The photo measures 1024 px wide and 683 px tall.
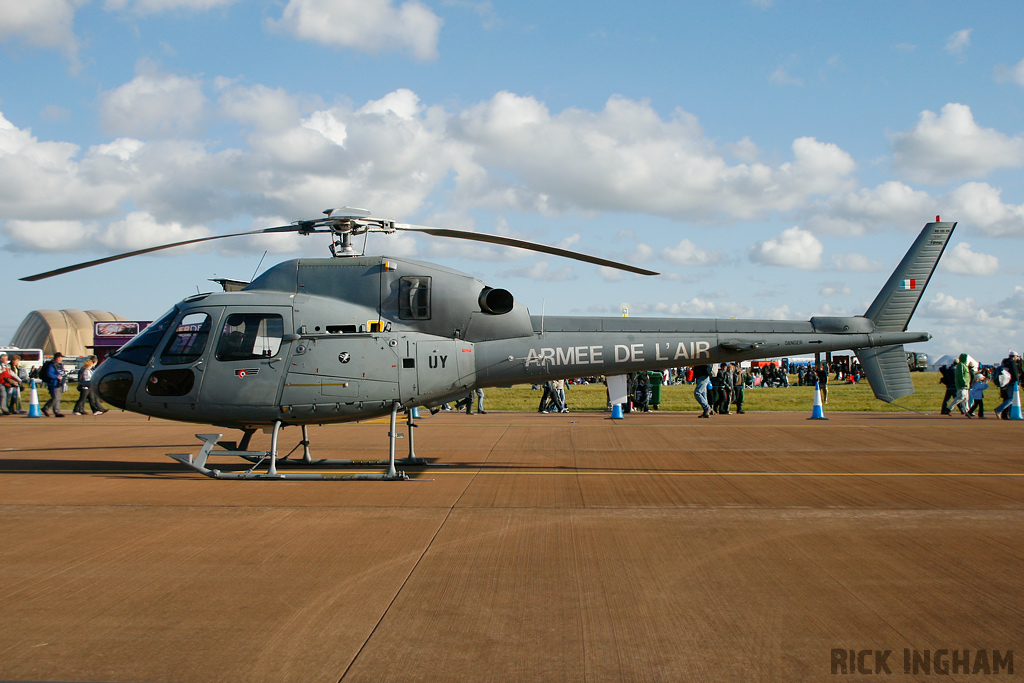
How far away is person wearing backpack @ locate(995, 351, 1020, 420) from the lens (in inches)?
805

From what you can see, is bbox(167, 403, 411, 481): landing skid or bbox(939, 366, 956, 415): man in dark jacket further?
bbox(939, 366, 956, 415): man in dark jacket

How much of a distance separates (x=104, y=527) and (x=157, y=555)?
4.68 feet

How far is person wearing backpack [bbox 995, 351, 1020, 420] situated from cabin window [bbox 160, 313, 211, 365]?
67.3 ft

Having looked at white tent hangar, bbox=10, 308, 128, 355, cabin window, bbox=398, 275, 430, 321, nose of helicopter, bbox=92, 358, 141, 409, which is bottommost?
nose of helicopter, bbox=92, 358, 141, 409

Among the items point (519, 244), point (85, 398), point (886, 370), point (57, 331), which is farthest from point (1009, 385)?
point (57, 331)

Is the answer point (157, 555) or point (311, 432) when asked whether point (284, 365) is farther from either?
point (311, 432)

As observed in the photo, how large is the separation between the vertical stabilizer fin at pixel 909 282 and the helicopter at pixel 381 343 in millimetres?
17

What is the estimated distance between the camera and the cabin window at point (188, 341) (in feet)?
33.6

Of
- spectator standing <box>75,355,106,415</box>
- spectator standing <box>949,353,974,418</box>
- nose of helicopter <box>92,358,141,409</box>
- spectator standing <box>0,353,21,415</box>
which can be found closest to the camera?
nose of helicopter <box>92,358,141,409</box>

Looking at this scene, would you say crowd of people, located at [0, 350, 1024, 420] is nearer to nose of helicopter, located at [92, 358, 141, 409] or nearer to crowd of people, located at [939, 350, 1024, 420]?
crowd of people, located at [939, 350, 1024, 420]

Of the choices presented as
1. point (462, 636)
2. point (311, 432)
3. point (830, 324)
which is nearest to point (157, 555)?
point (462, 636)

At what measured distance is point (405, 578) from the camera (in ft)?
18.0

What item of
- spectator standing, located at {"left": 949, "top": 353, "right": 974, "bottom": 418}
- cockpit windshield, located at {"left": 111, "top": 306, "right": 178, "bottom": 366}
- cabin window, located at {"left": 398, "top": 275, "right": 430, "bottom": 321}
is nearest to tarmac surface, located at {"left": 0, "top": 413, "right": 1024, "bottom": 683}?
cockpit windshield, located at {"left": 111, "top": 306, "right": 178, "bottom": 366}

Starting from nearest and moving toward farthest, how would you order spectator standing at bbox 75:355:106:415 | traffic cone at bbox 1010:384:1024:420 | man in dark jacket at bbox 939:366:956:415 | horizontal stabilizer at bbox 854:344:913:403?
horizontal stabilizer at bbox 854:344:913:403 < traffic cone at bbox 1010:384:1024:420 < spectator standing at bbox 75:355:106:415 < man in dark jacket at bbox 939:366:956:415
